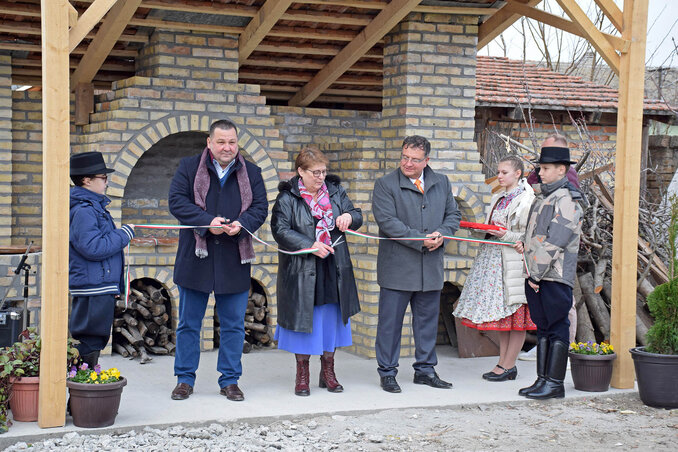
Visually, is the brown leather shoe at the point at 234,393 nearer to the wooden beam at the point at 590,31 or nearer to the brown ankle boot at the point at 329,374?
the brown ankle boot at the point at 329,374

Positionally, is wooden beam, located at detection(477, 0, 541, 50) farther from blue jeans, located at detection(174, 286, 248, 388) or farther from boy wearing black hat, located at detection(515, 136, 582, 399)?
blue jeans, located at detection(174, 286, 248, 388)

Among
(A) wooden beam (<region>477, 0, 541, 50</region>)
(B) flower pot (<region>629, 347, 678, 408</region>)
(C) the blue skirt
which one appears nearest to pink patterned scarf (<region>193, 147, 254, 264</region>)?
(C) the blue skirt

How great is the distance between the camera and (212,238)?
5.57 metres

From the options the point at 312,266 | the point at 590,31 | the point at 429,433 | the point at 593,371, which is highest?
the point at 590,31

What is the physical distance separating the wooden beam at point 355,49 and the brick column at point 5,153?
2.98 m

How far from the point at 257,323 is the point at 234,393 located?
2203mm

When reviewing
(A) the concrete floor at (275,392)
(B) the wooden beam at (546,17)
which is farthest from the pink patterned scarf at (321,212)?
(B) the wooden beam at (546,17)

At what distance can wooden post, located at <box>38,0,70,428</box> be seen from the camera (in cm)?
472

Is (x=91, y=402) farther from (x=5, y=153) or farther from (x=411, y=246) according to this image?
Answer: (x=5, y=153)

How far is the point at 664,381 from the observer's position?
5.87 meters

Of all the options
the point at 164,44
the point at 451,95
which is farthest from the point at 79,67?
the point at 451,95

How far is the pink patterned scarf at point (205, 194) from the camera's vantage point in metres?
5.53

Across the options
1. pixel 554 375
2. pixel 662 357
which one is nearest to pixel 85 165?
pixel 554 375

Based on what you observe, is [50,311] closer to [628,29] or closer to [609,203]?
[628,29]
